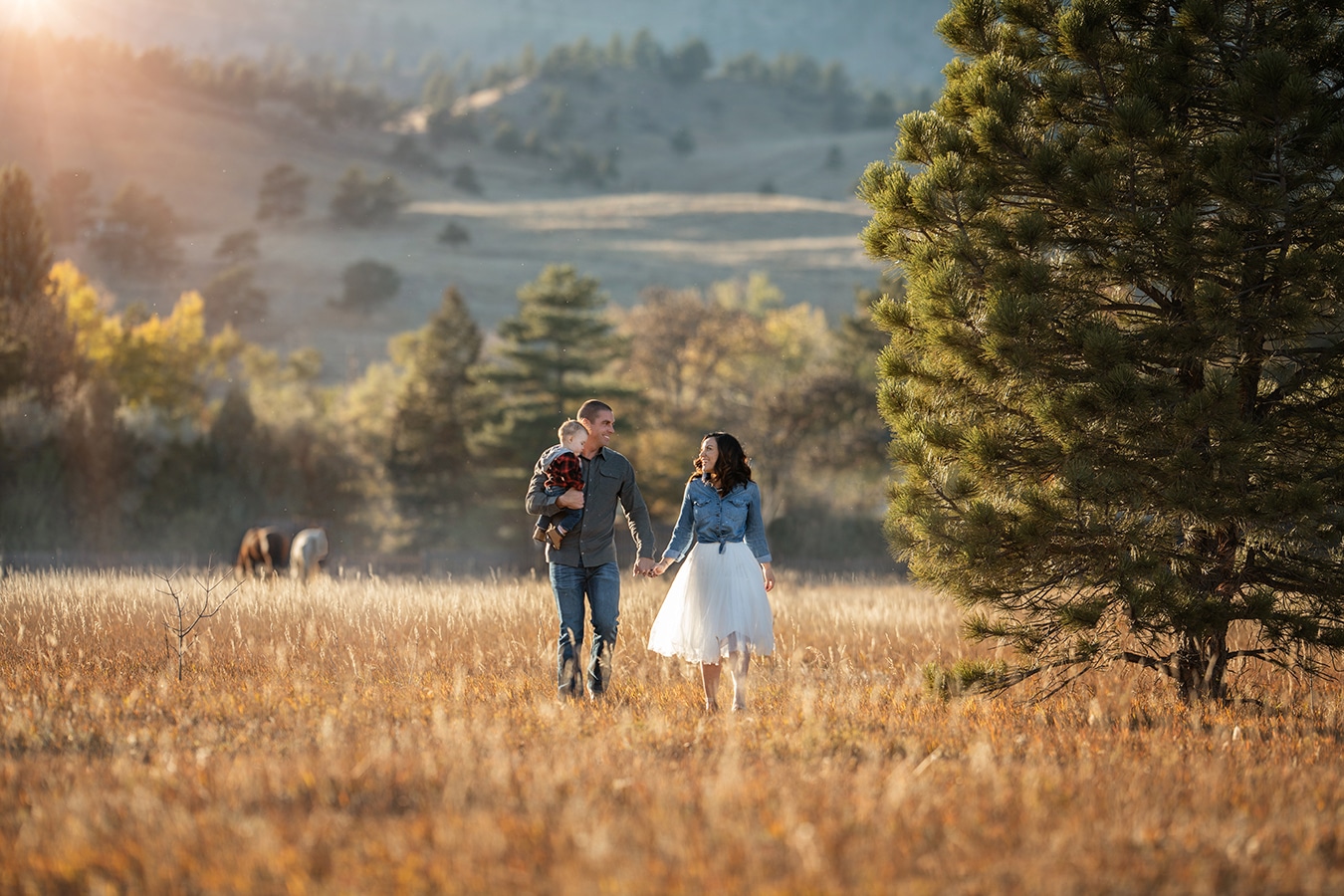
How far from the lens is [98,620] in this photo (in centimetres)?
951

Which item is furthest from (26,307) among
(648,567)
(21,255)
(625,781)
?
(625,781)

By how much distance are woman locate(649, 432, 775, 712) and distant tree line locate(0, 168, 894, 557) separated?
24585mm

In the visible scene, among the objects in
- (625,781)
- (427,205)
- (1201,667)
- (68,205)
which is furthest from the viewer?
(427,205)

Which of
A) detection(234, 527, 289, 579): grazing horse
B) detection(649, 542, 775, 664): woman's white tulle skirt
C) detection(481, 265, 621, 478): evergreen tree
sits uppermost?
detection(481, 265, 621, 478): evergreen tree

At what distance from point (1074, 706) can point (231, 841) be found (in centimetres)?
546

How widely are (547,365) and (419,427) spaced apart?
198 inches

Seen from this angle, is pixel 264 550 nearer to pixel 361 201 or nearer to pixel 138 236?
pixel 138 236

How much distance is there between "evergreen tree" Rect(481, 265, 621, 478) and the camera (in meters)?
36.5

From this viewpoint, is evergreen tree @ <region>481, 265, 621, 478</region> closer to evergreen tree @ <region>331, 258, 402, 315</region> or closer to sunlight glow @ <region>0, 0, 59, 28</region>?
evergreen tree @ <region>331, 258, 402, 315</region>

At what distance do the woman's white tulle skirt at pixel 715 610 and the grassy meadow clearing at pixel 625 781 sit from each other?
1.45 feet

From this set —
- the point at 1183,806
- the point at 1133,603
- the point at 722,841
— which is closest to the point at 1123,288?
the point at 1133,603

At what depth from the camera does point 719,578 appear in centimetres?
732

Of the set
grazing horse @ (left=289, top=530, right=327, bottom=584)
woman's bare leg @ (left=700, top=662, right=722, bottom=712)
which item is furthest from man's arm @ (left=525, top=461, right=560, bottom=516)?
grazing horse @ (left=289, top=530, right=327, bottom=584)

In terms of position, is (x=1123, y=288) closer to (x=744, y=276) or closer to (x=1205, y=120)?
(x=1205, y=120)
